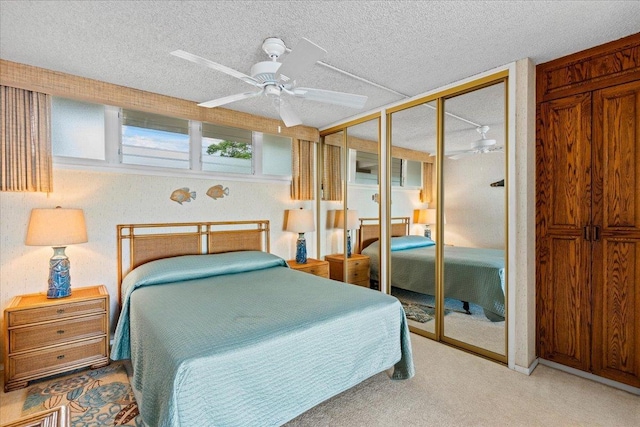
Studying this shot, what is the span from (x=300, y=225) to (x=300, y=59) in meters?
2.60

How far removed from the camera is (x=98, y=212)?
3068 mm

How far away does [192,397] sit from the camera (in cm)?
146

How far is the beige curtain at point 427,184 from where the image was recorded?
3330 mm

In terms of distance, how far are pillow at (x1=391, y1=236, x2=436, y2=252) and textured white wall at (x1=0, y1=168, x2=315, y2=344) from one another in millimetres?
1840

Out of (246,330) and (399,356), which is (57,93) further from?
(399,356)

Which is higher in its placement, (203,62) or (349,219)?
(203,62)

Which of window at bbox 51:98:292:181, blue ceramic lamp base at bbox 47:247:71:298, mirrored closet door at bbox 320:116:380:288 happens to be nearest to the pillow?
mirrored closet door at bbox 320:116:380:288

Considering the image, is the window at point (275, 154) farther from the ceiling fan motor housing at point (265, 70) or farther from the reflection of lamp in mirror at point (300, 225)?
the ceiling fan motor housing at point (265, 70)

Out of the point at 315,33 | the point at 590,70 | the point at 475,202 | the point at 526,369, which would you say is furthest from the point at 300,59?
the point at 526,369

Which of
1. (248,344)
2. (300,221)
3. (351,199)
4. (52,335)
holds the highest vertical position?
(351,199)

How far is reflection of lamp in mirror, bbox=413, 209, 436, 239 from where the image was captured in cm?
331

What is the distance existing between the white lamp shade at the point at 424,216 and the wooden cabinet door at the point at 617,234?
50.4 inches

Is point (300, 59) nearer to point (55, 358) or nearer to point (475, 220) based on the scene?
point (475, 220)

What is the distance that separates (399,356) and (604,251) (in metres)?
1.76
